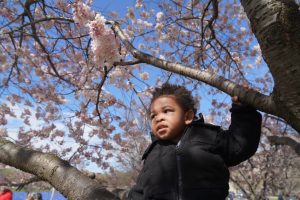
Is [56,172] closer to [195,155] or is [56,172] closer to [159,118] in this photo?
[159,118]

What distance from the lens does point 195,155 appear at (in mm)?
1416

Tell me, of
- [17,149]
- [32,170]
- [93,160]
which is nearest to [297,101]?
[32,170]

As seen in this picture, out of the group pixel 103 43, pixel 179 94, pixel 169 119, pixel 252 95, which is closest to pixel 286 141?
pixel 103 43

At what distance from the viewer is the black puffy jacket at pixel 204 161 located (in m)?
1.36

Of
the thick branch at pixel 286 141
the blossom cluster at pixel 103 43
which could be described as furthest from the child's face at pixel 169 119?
the thick branch at pixel 286 141

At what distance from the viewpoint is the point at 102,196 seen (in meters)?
1.43

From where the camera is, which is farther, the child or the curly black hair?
the curly black hair

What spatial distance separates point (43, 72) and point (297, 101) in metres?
6.48

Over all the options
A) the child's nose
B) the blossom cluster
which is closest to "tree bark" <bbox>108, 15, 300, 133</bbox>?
the child's nose

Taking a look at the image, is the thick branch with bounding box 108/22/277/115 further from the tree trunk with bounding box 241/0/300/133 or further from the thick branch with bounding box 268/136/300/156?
the thick branch with bounding box 268/136/300/156

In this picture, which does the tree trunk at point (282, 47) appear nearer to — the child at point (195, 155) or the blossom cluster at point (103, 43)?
the child at point (195, 155)

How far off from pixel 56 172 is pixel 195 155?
0.67 metres

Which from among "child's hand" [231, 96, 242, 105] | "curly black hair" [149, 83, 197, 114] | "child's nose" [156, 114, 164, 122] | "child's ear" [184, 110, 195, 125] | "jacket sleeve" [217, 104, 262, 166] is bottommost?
"jacket sleeve" [217, 104, 262, 166]

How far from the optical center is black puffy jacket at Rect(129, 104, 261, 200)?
4.45 feet
